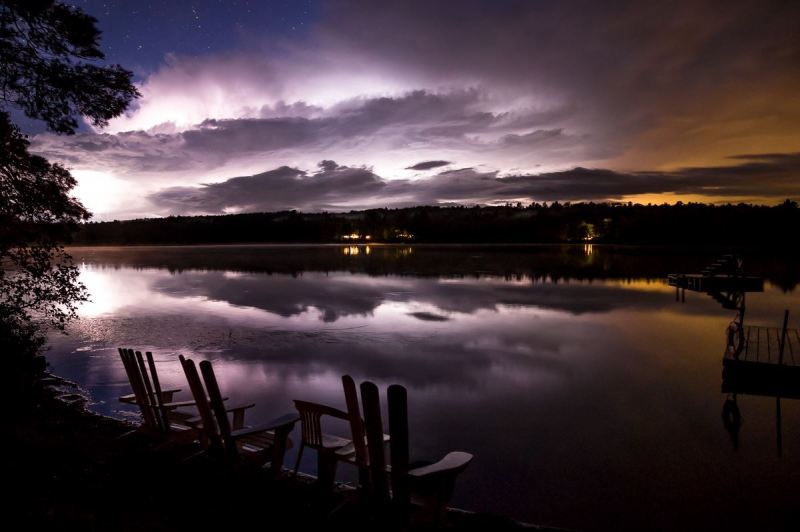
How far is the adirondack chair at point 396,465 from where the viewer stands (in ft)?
14.5

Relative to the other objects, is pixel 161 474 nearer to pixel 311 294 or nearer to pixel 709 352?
pixel 709 352

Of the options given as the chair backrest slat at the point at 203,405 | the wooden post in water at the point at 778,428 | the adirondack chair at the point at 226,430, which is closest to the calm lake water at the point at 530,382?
the wooden post in water at the point at 778,428

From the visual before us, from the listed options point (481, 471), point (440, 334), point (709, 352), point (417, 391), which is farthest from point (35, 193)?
point (709, 352)

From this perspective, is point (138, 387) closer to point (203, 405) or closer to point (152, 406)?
point (152, 406)

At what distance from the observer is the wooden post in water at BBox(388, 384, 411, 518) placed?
4.37m

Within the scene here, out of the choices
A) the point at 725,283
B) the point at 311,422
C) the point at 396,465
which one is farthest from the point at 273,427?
the point at 725,283

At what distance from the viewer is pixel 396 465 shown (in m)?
4.60

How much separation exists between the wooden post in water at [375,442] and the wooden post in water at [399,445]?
136 mm

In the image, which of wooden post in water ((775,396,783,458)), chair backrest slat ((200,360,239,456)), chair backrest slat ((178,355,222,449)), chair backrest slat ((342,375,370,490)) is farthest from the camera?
wooden post in water ((775,396,783,458))

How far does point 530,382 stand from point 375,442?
8.41m

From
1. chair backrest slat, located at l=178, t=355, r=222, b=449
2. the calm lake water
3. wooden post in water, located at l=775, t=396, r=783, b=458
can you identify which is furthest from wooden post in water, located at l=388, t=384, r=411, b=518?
wooden post in water, located at l=775, t=396, r=783, b=458

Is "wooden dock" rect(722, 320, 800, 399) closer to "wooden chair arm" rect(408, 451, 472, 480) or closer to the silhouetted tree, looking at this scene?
"wooden chair arm" rect(408, 451, 472, 480)

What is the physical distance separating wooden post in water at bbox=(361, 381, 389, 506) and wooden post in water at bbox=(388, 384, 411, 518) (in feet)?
0.45

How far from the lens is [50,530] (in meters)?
4.75
